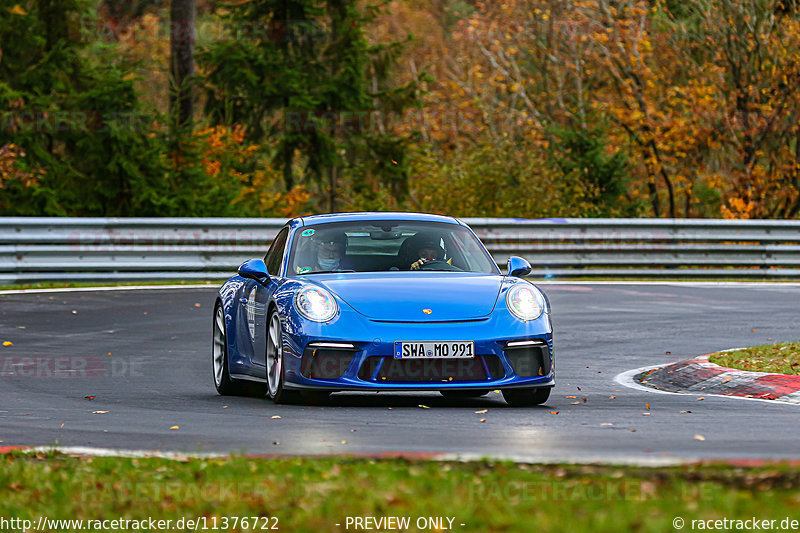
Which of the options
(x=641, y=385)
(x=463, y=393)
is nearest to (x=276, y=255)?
(x=463, y=393)

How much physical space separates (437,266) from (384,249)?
1.42 feet

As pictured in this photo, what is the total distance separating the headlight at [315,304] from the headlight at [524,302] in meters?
1.26

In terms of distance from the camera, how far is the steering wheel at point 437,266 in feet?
36.9

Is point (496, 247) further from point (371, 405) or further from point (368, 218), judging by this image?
point (371, 405)

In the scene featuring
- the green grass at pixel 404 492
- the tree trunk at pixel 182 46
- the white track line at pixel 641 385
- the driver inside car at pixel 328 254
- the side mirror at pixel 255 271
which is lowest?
the white track line at pixel 641 385

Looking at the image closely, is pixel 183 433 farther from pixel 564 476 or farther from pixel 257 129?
pixel 257 129

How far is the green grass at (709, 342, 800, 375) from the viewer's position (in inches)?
483

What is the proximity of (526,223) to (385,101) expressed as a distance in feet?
38.8

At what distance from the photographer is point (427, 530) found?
17.3ft

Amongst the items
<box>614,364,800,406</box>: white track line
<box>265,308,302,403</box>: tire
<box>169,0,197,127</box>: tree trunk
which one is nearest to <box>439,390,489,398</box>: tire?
<box>265,308,302,403</box>: tire

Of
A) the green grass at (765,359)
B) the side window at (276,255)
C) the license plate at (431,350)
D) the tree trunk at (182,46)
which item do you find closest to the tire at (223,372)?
the side window at (276,255)

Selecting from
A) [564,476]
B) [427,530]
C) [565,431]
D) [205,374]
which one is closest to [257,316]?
[205,374]

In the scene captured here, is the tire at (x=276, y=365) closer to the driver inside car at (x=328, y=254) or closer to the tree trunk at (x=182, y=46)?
the driver inside car at (x=328, y=254)

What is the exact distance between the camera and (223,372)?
11867 mm
